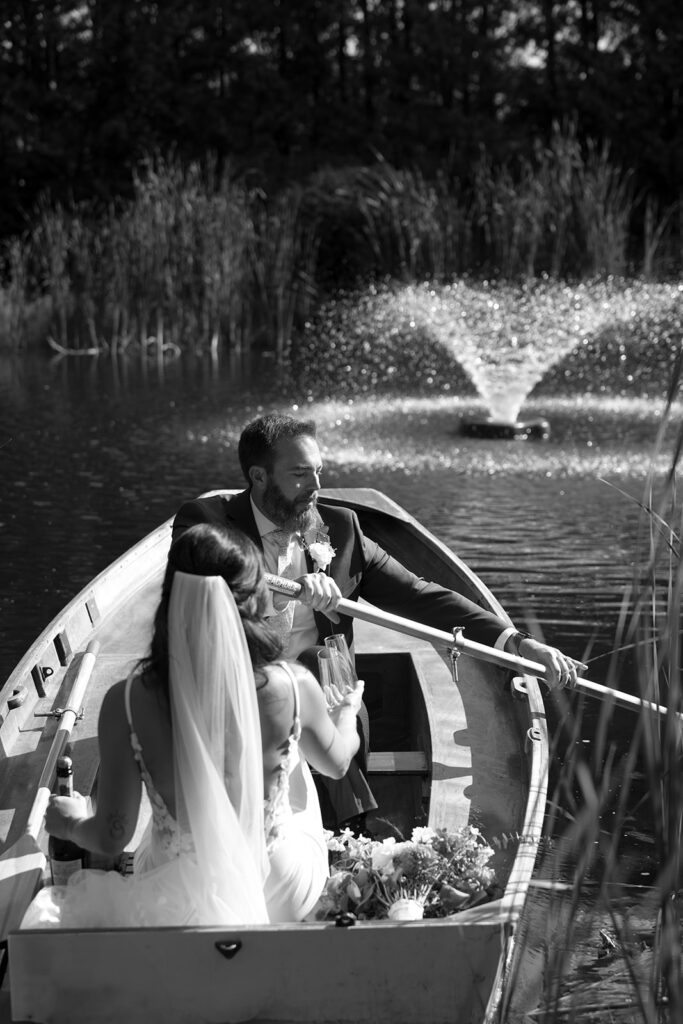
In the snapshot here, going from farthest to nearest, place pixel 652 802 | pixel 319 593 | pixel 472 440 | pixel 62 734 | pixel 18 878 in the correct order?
pixel 472 440
pixel 62 734
pixel 319 593
pixel 18 878
pixel 652 802

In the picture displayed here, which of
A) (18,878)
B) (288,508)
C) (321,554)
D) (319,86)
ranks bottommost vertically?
(18,878)

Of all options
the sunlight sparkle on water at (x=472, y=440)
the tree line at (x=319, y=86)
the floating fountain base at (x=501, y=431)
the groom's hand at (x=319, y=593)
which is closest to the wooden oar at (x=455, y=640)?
the groom's hand at (x=319, y=593)

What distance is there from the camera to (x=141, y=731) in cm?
279

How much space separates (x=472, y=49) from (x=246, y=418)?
21.4 metres

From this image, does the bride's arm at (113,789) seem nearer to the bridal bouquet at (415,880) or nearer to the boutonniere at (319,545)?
the bridal bouquet at (415,880)

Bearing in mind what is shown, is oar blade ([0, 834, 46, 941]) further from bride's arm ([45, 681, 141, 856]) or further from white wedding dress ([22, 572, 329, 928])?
bride's arm ([45, 681, 141, 856])

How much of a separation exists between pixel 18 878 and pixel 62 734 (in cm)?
74

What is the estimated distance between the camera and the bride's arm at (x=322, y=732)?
297 centimetres

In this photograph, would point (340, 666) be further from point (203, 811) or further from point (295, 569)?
point (295, 569)

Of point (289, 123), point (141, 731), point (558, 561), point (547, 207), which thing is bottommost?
point (558, 561)

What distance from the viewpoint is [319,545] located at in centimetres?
418

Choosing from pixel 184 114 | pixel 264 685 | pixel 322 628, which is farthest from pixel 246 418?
pixel 184 114

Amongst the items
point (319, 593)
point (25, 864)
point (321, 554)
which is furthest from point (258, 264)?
point (25, 864)

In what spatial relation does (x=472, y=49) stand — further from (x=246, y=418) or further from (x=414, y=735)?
(x=414, y=735)
